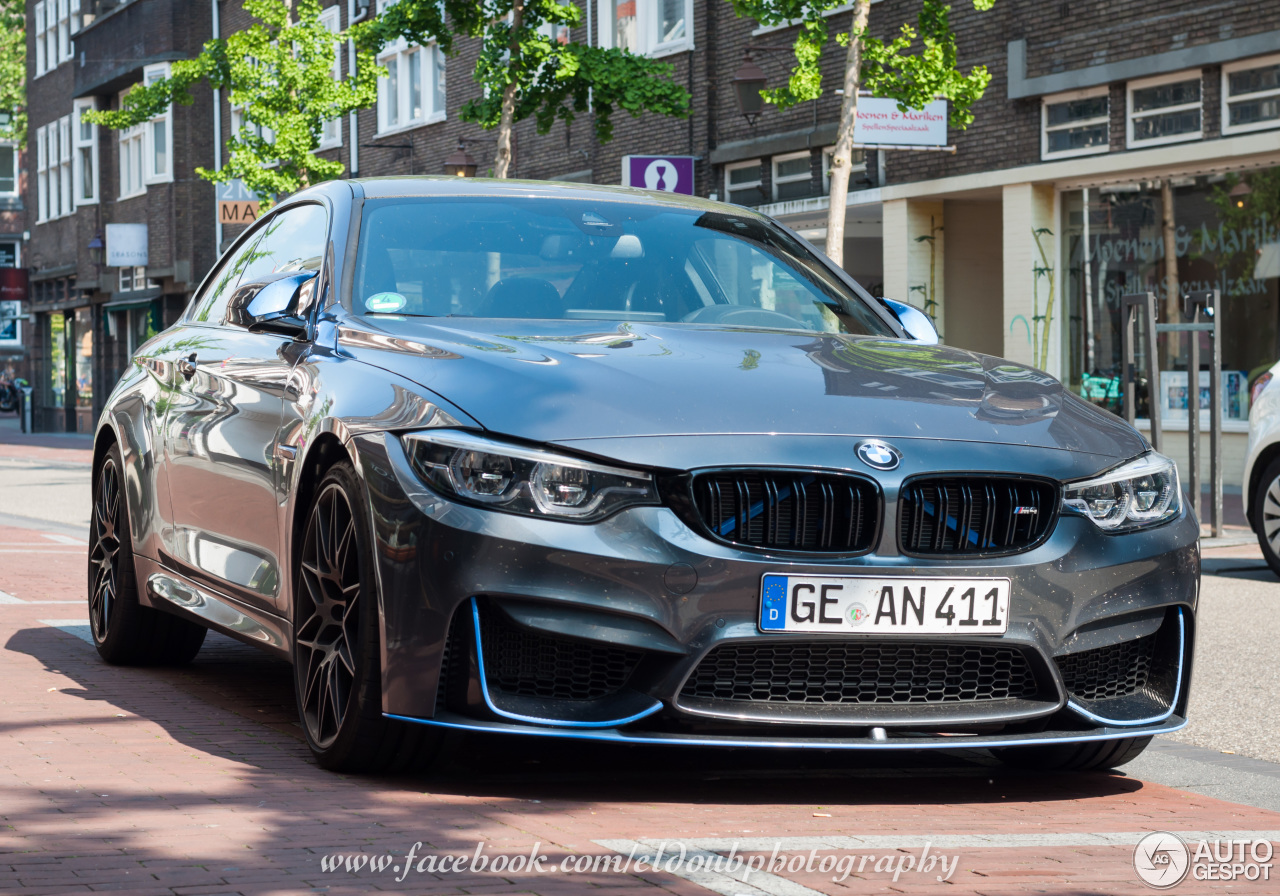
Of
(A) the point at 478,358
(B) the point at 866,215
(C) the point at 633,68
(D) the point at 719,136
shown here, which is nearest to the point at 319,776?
(A) the point at 478,358

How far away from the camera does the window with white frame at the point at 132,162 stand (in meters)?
45.6

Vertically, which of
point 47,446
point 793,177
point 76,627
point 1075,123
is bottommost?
point 47,446

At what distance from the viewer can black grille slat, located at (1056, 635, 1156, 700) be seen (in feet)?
14.9

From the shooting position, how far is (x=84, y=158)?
50.0m

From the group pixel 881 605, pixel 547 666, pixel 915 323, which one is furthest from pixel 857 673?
pixel 915 323

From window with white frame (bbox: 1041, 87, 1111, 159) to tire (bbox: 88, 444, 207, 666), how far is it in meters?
14.8

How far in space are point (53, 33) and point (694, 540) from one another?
52683 mm

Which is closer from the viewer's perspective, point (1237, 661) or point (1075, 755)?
point (1075, 755)

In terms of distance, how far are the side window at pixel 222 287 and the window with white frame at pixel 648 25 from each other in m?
19.9

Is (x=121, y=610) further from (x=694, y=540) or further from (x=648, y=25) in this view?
(x=648, y=25)

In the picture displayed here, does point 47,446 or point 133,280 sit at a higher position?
point 133,280

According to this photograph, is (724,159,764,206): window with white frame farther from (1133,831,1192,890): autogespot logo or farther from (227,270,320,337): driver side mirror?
(1133,831,1192,890): autogespot logo

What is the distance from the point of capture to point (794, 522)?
425cm

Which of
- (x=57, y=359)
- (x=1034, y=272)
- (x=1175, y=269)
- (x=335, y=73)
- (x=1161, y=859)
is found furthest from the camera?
(x=57, y=359)
